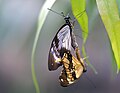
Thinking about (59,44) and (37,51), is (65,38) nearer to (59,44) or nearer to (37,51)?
(59,44)

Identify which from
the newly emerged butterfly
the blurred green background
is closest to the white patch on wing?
the newly emerged butterfly

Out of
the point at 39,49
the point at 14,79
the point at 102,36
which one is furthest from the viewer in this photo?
the point at 14,79

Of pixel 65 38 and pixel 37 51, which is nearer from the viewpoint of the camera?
pixel 65 38

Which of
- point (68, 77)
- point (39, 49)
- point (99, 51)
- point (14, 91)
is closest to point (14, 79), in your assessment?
point (14, 91)

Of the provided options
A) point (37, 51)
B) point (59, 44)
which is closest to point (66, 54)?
point (59, 44)

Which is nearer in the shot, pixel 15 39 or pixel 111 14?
pixel 111 14

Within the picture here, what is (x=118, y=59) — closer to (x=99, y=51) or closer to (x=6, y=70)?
(x=99, y=51)

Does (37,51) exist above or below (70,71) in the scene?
above
